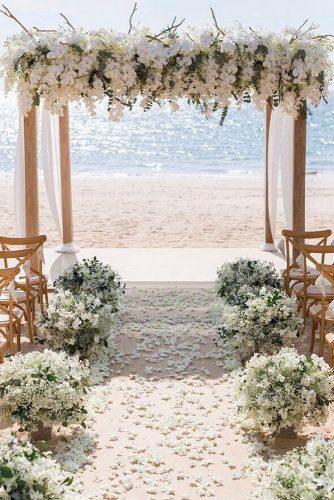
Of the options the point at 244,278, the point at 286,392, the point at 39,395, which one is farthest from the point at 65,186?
the point at 286,392

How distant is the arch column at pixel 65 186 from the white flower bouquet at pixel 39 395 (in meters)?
6.35

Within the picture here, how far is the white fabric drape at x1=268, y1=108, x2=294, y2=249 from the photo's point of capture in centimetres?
937

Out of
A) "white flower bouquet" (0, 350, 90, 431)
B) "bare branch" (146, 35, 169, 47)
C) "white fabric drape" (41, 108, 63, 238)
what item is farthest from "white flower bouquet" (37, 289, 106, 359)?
"white fabric drape" (41, 108, 63, 238)

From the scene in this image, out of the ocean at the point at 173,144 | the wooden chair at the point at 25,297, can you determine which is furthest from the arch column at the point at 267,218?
the ocean at the point at 173,144

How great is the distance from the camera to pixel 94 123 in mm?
57438

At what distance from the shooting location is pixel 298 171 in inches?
367

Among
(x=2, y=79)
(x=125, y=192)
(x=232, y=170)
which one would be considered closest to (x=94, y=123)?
(x=232, y=170)

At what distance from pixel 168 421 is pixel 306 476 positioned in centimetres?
199

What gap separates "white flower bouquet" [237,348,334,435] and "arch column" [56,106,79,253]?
6.62 meters

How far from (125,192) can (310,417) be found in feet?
64.5

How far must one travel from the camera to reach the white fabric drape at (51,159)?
10.1m

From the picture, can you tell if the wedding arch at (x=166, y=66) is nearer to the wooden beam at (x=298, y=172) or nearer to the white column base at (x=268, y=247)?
the wooden beam at (x=298, y=172)

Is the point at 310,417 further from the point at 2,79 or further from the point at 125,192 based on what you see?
the point at 125,192

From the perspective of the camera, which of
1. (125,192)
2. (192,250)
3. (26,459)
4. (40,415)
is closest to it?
(26,459)
